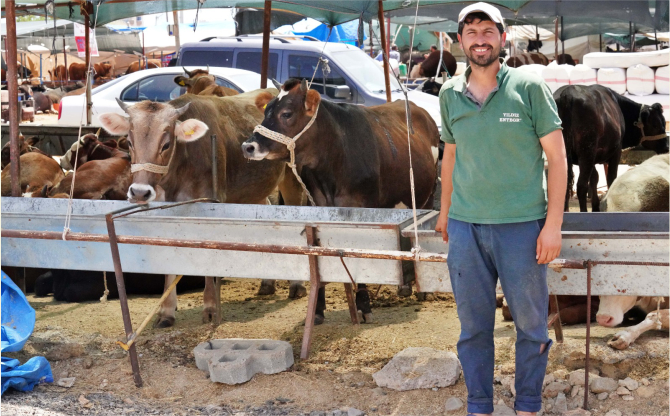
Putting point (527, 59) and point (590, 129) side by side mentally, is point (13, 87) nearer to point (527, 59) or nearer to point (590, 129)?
point (590, 129)

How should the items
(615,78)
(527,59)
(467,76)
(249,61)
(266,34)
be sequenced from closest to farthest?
1. (467,76)
2. (266,34)
3. (249,61)
4. (615,78)
5. (527,59)

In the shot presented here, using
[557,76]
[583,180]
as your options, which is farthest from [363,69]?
[583,180]

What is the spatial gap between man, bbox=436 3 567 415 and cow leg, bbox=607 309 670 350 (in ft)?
4.43

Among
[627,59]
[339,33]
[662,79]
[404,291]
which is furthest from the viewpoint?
[339,33]

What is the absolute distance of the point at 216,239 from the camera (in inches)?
185

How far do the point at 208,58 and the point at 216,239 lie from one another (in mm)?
10319

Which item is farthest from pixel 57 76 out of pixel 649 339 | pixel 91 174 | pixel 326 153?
pixel 649 339

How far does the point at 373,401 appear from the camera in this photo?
4.30 meters

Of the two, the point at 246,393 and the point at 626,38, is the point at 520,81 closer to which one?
the point at 246,393

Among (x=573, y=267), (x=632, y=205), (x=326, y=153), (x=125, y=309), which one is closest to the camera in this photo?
(x=573, y=267)

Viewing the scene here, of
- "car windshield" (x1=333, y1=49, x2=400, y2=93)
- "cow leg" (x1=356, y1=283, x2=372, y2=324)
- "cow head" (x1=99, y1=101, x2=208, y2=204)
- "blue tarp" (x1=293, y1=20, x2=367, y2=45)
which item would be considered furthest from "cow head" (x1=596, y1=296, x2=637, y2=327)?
"blue tarp" (x1=293, y1=20, x2=367, y2=45)

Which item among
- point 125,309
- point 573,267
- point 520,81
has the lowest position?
point 125,309

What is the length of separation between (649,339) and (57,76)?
31346 mm

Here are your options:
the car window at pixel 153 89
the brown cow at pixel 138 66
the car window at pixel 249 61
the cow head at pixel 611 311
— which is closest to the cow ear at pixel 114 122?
the cow head at pixel 611 311
